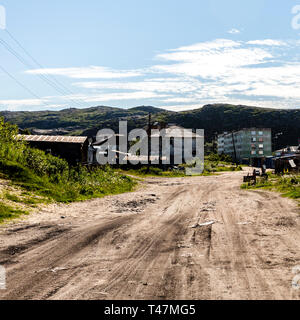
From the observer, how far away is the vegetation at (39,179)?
1771 centimetres

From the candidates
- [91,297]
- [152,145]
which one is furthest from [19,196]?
[152,145]

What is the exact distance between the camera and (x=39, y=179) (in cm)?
1988

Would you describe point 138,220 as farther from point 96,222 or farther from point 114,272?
point 114,272

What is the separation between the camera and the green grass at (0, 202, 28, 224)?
12.4m

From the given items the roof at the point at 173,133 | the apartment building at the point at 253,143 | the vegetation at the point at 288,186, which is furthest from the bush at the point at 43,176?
the apartment building at the point at 253,143

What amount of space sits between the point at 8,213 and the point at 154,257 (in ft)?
27.3

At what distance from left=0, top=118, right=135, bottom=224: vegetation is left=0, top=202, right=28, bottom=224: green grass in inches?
1.9

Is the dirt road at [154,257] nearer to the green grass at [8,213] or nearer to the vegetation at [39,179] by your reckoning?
the green grass at [8,213]

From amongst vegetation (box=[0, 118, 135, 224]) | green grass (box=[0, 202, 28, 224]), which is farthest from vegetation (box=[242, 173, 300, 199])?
green grass (box=[0, 202, 28, 224])

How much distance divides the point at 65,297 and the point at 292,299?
3667mm

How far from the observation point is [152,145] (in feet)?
274

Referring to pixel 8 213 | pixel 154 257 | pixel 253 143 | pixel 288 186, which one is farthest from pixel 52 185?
pixel 253 143

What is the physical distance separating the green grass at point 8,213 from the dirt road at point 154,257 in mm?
836
